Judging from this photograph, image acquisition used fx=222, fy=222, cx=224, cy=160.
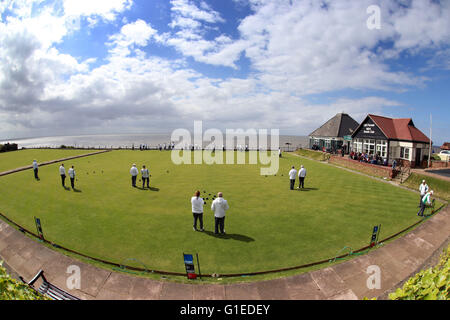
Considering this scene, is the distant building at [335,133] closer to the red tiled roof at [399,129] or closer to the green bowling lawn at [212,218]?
the red tiled roof at [399,129]

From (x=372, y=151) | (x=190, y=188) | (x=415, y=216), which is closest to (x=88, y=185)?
(x=190, y=188)

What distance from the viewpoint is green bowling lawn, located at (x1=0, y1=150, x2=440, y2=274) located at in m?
8.05

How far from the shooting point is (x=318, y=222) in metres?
10.8

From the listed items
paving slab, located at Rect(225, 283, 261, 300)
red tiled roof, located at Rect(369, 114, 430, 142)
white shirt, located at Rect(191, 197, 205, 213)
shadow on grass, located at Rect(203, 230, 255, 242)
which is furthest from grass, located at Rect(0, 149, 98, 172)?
red tiled roof, located at Rect(369, 114, 430, 142)

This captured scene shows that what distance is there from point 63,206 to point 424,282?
15785mm

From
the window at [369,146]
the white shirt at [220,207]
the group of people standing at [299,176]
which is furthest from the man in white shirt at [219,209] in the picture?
the window at [369,146]

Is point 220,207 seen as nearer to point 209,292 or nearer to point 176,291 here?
point 209,292

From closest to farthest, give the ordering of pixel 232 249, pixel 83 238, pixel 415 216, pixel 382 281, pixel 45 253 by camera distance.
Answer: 1. pixel 382 281
2. pixel 45 253
3. pixel 232 249
4. pixel 83 238
5. pixel 415 216

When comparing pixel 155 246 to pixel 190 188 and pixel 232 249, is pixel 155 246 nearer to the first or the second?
pixel 232 249

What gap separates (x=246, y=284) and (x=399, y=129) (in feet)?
102

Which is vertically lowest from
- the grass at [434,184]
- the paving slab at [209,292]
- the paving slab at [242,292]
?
the paving slab at [209,292]

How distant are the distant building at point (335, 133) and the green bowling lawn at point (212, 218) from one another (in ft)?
74.9

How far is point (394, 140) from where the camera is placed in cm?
2659

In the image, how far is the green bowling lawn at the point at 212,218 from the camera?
8055 mm
